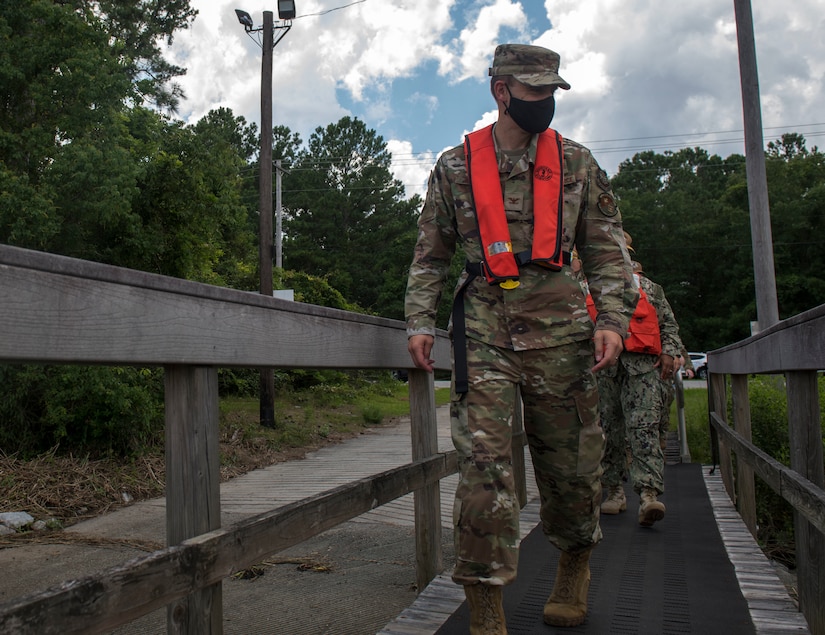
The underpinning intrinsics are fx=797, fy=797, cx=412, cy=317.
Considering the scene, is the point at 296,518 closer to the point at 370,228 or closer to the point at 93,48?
the point at 93,48

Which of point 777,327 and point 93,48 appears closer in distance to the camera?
point 777,327

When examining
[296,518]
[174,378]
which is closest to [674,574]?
[296,518]

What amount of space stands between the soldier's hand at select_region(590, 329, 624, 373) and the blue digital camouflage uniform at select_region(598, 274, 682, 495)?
2508 millimetres

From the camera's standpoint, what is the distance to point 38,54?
25.9 ft

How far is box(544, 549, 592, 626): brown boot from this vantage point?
9.61ft

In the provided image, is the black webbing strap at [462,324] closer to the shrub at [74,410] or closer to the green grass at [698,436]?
the shrub at [74,410]

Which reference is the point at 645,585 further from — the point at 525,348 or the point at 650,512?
the point at 525,348

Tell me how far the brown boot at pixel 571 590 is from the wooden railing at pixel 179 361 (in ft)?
2.48

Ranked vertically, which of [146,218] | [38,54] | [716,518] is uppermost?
[38,54]

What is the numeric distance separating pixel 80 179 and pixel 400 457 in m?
4.68

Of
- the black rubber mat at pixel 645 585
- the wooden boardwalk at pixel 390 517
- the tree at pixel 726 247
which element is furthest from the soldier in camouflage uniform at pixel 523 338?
the tree at pixel 726 247

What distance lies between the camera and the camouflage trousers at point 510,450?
8.57 feet

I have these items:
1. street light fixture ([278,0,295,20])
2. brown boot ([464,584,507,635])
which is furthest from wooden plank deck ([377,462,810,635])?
street light fixture ([278,0,295,20])

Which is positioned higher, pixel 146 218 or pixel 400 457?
pixel 146 218
